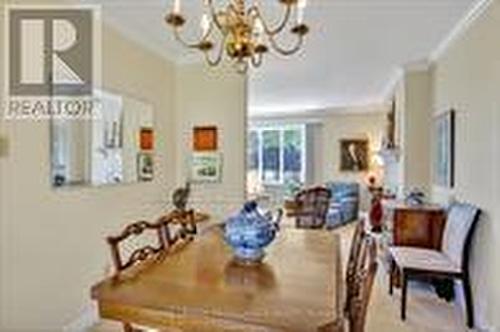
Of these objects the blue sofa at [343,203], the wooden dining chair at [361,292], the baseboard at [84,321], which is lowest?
the baseboard at [84,321]

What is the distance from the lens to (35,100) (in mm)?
2961

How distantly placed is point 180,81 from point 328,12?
219cm

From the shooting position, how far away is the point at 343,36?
14.1 ft

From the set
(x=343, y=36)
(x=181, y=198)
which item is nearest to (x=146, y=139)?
(x=181, y=198)

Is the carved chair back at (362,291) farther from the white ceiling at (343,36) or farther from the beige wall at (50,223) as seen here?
the white ceiling at (343,36)

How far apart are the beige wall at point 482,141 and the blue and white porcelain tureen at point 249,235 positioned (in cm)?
186

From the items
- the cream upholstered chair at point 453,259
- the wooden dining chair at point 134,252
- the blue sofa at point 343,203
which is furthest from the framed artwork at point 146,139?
the blue sofa at point 343,203

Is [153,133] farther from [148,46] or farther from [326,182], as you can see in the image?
[326,182]

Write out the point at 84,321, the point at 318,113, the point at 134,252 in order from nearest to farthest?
the point at 134,252 → the point at 84,321 → the point at 318,113

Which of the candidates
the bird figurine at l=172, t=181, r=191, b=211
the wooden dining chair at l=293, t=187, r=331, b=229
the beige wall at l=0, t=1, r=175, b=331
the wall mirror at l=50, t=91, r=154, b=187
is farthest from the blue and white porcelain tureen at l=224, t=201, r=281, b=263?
the wooden dining chair at l=293, t=187, r=331, b=229

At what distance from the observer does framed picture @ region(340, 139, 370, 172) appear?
10.7m

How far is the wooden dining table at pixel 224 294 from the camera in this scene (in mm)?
1491

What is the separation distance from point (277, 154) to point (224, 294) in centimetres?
1079

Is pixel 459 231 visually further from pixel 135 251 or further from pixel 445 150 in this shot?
pixel 135 251
